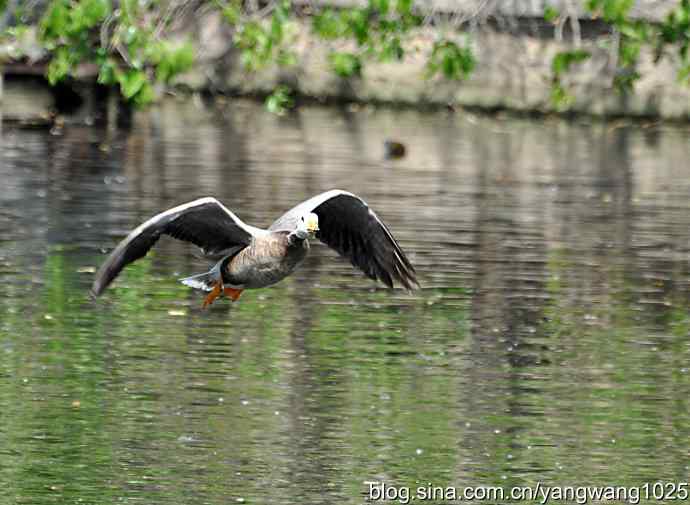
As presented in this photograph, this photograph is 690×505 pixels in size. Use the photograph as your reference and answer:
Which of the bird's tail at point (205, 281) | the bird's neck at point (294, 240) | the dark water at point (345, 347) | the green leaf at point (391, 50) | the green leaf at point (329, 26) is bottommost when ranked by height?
the dark water at point (345, 347)

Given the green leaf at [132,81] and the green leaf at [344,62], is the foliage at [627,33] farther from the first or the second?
the green leaf at [132,81]

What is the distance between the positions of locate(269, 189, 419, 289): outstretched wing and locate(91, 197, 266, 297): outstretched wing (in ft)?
1.25

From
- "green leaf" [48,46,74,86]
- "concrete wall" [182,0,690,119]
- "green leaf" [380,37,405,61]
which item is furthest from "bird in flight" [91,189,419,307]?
"concrete wall" [182,0,690,119]

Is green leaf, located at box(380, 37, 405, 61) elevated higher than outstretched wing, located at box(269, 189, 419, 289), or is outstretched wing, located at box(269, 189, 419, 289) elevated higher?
outstretched wing, located at box(269, 189, 419, 289)

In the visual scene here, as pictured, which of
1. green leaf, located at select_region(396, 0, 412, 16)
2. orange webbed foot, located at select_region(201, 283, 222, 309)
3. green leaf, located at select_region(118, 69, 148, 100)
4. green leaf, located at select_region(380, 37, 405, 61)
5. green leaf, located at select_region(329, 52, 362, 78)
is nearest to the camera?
orange webbed foot, located at select_region(201, 283, 222, 309)

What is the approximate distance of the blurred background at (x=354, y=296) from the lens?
9586 millimetres

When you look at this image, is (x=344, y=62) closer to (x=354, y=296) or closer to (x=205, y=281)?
(x=354, y=296)

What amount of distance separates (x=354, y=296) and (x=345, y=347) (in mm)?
2059

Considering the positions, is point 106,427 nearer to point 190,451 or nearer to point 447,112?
point 190,451

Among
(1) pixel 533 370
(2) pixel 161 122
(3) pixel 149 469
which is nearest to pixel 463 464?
(3) pixel 149 469

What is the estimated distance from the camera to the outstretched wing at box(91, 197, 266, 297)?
9445mm

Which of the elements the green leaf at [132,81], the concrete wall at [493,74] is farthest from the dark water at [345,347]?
the concrete wall at [493,74]

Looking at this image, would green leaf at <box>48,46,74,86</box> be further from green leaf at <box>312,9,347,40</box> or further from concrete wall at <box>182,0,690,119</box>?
concrete wall at <box>182,0,690,119</box>

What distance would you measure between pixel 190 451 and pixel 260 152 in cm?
1484
